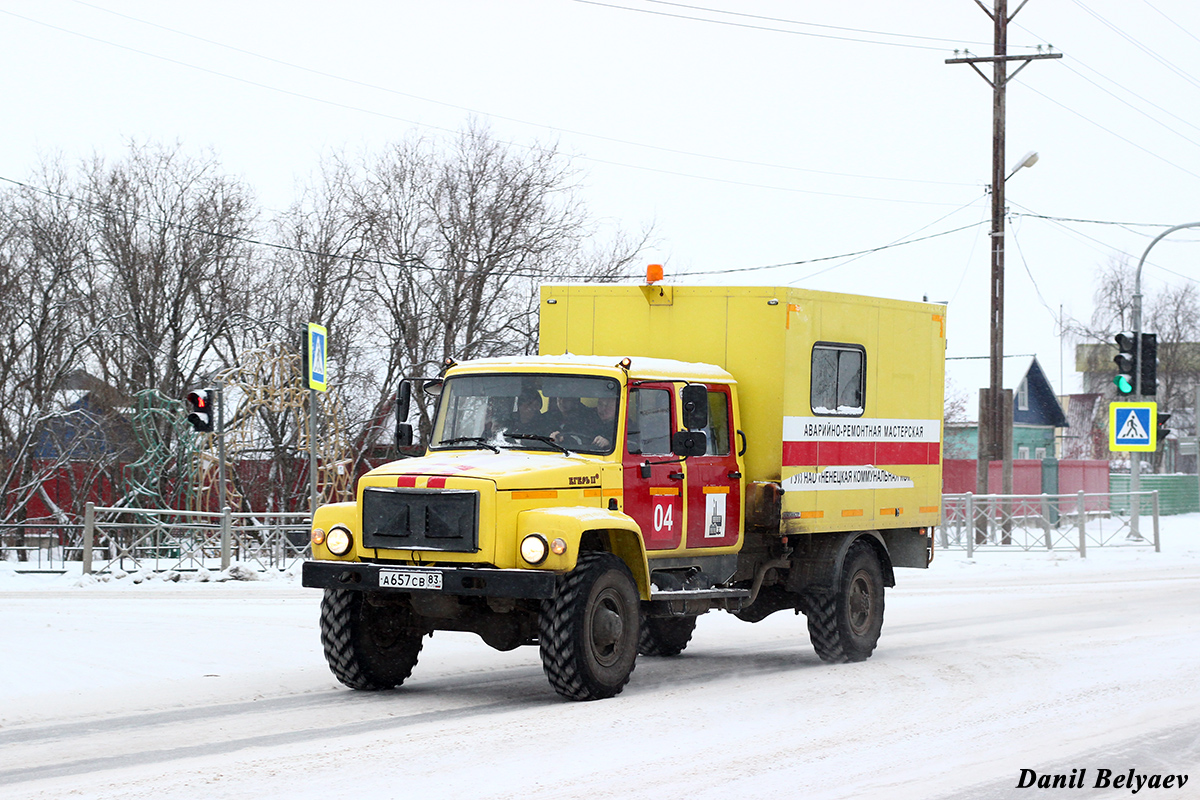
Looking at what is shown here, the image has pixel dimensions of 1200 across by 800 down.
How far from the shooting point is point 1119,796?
7512 mm

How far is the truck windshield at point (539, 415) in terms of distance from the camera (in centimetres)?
1110

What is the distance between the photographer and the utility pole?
31.1 m

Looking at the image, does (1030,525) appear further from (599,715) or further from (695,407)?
(599,715)

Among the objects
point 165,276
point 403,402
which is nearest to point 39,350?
point 165,276

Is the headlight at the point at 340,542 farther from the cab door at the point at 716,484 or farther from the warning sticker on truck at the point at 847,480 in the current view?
the warning sticker on truck at the point at 847,480

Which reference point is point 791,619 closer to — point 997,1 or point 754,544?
point 754,544

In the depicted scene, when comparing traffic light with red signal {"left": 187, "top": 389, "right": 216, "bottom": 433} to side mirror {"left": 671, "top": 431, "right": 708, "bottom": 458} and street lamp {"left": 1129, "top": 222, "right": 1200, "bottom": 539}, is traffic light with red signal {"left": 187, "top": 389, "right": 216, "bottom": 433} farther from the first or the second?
street lamp {"left": 1129, "top": 222, "right": 1200, "bottom": 539}

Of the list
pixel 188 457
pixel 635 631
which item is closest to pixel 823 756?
pixel 635 631

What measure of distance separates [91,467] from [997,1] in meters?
22.4

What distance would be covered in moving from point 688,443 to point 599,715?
2.40m

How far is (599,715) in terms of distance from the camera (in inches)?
388

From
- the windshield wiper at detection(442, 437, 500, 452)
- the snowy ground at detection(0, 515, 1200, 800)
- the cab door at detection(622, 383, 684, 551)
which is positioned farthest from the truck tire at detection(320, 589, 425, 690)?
the cab door at detection(622, 383, 684, 551)

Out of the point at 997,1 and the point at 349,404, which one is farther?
Answer: the point at 349,404

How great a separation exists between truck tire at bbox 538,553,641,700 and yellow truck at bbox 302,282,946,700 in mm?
18
